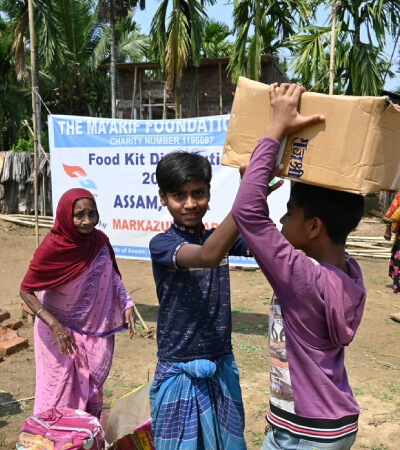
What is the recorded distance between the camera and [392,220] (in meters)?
6.81

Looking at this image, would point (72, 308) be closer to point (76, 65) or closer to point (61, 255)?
point (61, 255)

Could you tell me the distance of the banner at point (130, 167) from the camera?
4.64 metres

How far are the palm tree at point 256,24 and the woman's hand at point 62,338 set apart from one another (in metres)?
10.8

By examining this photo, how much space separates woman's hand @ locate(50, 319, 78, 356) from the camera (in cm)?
276

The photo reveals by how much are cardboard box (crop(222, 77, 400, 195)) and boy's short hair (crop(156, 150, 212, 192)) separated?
1.54 feet

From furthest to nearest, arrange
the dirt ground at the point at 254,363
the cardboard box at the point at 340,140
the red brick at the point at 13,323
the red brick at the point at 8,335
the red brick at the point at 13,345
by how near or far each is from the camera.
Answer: the red brick at the point at 13,323
the red brick at the point at 8,335
the red brick at the point at 13,345
the dirt ground at the point at 254,363
the cardboard box at the point at 340,140

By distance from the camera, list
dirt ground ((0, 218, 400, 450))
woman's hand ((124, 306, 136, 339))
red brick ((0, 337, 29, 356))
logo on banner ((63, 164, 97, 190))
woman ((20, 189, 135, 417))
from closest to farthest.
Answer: woman ((20, 189, 135, 417)) < woman's hand ((124, 306, 136, 339)) < dirt ground ((0, 218, 400, 450)) < red brick ((0, 337, 29, 356)) < logo on banner ((63, 164, 97, 190))

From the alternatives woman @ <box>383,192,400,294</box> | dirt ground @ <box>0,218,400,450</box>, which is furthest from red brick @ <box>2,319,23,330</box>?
woman @ <box>383,192,400,294</box>

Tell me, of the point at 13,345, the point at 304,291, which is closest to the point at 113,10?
the point at 13,345

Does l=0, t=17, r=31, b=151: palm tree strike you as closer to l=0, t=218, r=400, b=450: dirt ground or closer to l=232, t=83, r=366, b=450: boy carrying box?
l=0, t=218, r=400, b=450: dirt ground

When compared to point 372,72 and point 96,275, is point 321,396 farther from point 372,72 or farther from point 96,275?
point 372,72

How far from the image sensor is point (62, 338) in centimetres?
276

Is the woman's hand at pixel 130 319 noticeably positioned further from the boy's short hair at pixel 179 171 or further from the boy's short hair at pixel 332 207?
the boy's short hair at pixel 332 207

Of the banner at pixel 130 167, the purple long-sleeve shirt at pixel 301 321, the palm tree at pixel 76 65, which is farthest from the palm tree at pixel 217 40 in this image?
the purple long-sleeve shirt at pixel 301 321
